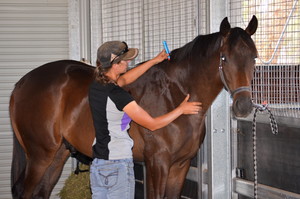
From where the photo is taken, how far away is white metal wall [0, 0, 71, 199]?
5105 millimetres

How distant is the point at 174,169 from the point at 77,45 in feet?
8.58

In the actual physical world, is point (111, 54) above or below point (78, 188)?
above

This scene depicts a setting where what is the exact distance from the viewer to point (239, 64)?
2.49m

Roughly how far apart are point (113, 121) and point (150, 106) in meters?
0.77

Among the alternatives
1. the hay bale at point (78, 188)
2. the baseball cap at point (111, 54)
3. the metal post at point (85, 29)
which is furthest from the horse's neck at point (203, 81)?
the metal post at point (85, 29)

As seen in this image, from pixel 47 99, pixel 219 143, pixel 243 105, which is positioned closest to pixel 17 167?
pixel 47 99

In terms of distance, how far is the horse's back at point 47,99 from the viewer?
3516mm

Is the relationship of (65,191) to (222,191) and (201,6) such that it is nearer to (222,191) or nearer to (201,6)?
(222,191)

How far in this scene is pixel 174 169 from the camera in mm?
3016

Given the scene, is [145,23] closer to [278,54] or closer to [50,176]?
[278,54]

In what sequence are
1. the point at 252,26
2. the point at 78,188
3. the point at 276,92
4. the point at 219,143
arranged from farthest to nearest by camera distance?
the point at 78,188 → the point at 219,143 → the point at 276,92 → the point at 252,26

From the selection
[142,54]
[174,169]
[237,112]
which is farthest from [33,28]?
[237,112]

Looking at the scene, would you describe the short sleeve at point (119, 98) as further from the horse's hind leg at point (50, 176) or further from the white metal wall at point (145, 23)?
the horse's hind leg at point (50, 176)

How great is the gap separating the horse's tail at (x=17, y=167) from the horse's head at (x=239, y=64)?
2089mm
